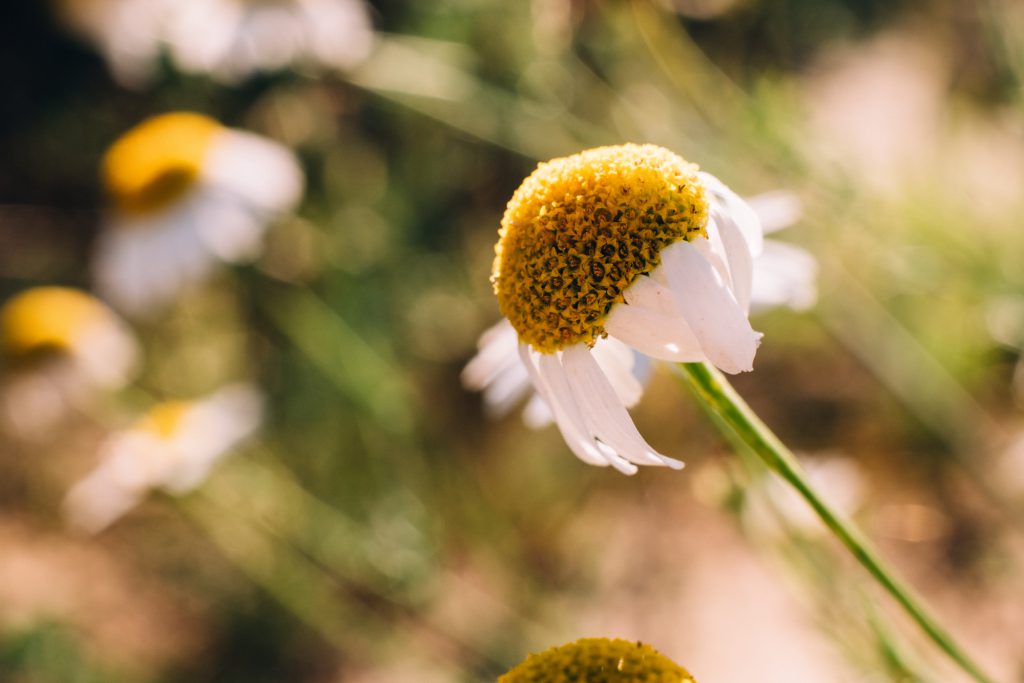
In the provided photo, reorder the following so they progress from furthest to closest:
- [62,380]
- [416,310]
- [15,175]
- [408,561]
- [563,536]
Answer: [15,175] → [416,310] → [563,536] → [62,380] → [408,561]

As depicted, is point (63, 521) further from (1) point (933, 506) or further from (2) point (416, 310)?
(1) point (933, 506)

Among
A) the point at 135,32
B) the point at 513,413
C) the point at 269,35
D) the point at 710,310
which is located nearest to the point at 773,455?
the point at 710,310

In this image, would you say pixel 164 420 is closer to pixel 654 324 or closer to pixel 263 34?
pixel 263 34

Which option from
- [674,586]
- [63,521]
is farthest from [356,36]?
[63,521]

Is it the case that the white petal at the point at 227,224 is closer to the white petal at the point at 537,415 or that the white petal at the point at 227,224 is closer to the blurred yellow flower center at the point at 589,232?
the white petal at the point at 537,415

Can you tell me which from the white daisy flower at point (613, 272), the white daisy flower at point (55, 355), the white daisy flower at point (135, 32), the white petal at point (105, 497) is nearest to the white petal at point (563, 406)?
the white daisy flower at point (613, 272)

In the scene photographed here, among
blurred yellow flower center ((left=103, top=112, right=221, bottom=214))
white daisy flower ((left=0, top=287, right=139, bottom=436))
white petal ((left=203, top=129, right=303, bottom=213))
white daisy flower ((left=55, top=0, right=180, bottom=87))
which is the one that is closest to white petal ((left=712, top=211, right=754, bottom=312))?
white petal ((left=203, top=129, right=303, bottom=213))
